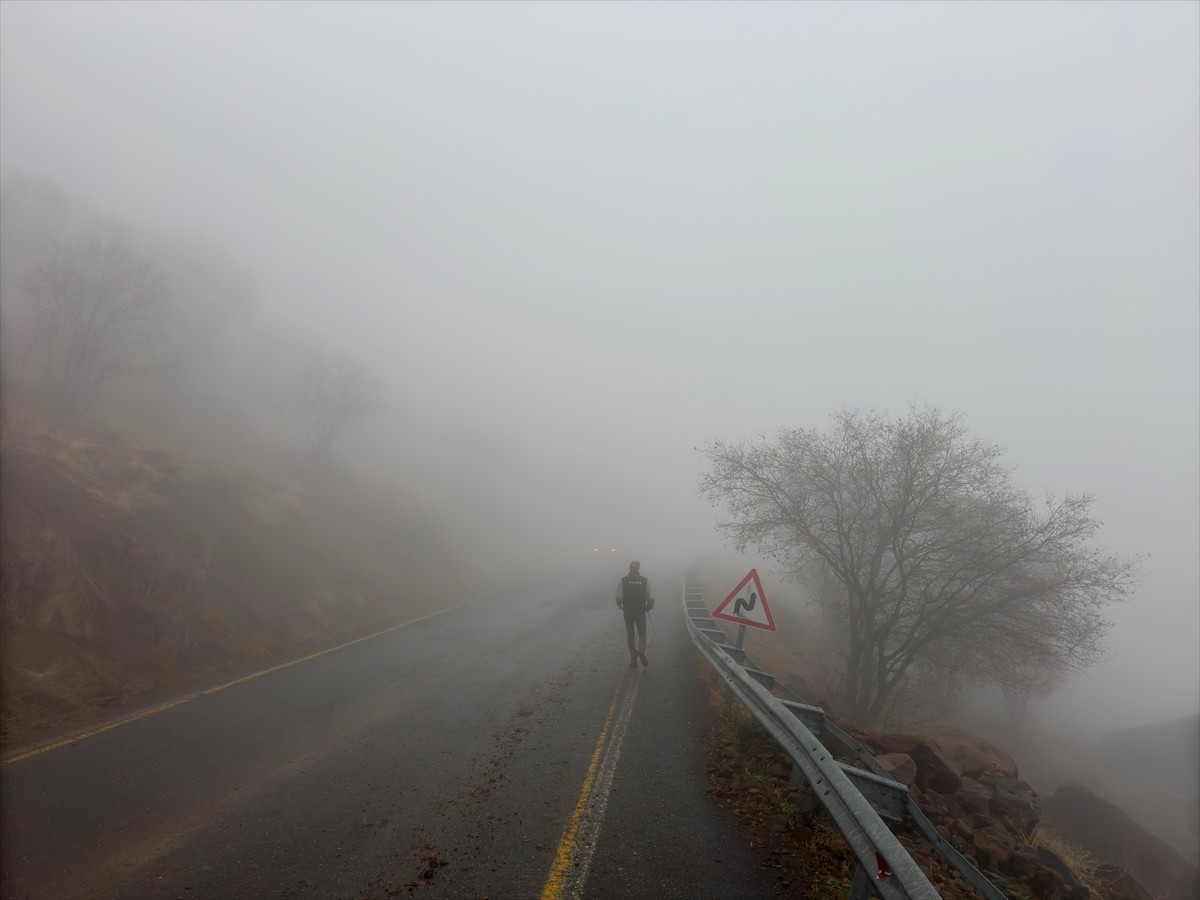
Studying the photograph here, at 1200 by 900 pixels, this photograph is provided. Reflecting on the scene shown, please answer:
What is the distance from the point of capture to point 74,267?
2162 centimetres

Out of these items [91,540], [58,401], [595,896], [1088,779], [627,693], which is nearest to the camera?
[595,896]

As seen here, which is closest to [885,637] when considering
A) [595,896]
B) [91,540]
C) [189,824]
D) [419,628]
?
[419,628]

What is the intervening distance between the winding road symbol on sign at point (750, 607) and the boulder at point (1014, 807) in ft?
12.1

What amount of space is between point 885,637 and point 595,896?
1345 cm

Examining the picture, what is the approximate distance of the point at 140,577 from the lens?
39.3 ft

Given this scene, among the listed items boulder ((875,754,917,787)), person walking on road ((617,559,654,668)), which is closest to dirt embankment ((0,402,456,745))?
person walking on road ((617,559,654,668))

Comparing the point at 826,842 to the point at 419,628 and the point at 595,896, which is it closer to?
the point at 595,896

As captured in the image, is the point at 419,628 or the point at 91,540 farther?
the point at 419,628

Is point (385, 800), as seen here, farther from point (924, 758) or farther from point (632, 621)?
point (924, 758)

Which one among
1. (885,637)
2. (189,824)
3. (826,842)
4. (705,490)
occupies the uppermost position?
(705,490)

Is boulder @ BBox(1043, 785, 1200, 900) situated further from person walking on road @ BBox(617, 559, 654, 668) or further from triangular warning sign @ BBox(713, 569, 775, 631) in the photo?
person walking on road @ BBox(617, 559, 654, 668)

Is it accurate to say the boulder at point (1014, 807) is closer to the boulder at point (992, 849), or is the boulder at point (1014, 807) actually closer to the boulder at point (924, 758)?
the boulder at point (924, 758)

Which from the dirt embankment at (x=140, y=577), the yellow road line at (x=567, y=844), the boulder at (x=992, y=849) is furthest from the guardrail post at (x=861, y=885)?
the dirt embankment at (x=140, y=577)

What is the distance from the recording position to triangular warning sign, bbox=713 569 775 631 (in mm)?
10547
